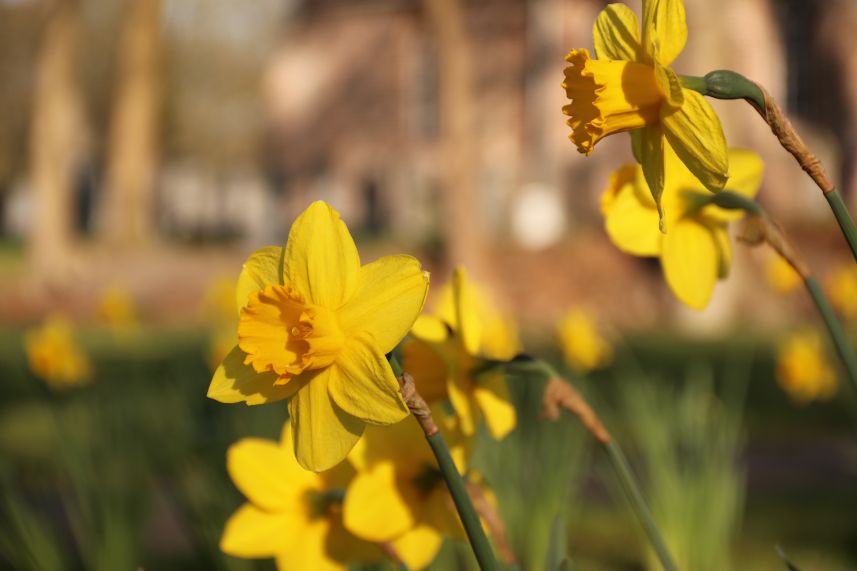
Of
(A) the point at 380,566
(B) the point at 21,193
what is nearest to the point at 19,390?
(A) the point at 380,566

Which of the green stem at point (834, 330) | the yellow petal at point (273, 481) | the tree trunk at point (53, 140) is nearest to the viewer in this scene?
the green stem at point (834, 330)

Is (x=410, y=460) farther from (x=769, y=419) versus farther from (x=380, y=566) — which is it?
(x=769, y=419)

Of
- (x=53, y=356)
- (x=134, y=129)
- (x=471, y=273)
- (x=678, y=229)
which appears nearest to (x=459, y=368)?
(x=678, y=229)

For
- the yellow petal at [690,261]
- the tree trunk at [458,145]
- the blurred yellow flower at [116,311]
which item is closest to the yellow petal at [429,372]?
the yellow petal at [690,261]

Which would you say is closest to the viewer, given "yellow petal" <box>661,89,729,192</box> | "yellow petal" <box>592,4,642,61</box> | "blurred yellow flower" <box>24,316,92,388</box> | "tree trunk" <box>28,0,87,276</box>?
"yellow petal" <box>661,89,729,192</box>

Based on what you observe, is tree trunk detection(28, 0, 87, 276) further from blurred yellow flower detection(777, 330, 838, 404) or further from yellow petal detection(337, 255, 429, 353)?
yellow petal detection(337, 255, 429, 353)

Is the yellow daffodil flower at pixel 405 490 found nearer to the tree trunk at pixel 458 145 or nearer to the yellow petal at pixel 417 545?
the yellow petal at pixel 417 545

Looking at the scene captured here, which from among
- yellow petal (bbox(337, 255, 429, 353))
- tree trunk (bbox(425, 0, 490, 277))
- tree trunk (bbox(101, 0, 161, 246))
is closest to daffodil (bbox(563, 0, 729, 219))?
yellow petal (bbox(337, 255, 429, 353))

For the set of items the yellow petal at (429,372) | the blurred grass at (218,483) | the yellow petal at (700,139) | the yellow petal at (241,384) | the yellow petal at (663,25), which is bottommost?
the blurred grass at (218,483)
